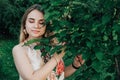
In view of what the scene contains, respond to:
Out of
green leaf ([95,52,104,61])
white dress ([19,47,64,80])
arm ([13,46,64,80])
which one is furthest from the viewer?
white dress ([19,47,64,80])

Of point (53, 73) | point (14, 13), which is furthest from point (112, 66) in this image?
point (14, 13)

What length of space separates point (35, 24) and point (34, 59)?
347mm

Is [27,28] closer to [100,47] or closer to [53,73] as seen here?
[53,73]

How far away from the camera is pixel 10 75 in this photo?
11328mm

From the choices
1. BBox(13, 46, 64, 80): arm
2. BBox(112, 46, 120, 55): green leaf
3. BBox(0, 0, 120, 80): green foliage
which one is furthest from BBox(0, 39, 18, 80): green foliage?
BBox(112, 46, 120, 55): green leaf

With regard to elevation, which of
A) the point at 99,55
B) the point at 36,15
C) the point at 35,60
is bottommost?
the point at 35,60

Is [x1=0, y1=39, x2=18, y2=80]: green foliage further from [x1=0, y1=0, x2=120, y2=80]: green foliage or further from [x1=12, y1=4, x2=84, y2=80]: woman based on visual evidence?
[x1=0, y1=0, x2=120, y2=80]: green foliage

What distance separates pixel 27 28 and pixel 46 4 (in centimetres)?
75

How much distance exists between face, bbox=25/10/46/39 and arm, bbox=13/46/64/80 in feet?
0.58

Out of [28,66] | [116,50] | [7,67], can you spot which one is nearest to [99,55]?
[116,50]

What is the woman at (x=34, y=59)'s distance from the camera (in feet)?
12.5

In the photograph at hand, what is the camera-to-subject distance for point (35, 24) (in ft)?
13.0

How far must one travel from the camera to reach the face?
391cm

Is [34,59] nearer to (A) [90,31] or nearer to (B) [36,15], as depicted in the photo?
(B) [36,15]
